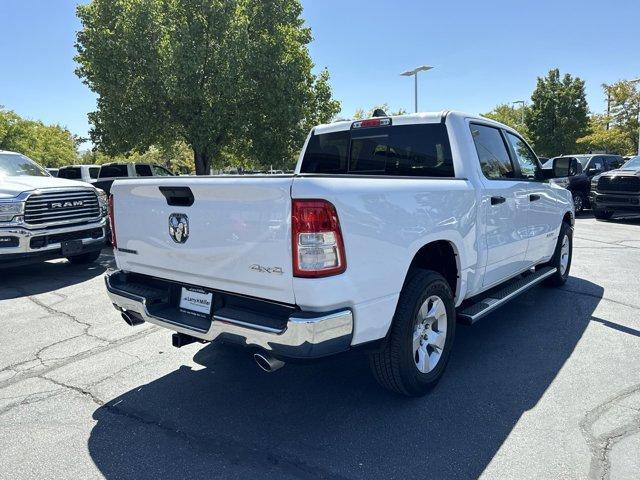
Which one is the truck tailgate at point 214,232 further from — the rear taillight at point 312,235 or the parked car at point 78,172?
the parked car at point 78,172

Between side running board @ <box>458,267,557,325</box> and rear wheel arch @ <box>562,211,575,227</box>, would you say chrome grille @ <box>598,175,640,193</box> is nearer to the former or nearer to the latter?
rear wheel arch @ <box>562,211,575,227</box>

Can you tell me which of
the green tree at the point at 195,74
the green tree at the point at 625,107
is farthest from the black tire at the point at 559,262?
the green tree at the point at 625,107

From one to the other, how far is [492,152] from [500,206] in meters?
0.57

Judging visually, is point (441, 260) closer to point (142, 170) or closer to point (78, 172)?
point (142, 170)

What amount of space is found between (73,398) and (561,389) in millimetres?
3561

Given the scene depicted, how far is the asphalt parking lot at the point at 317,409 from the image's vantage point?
2.67m

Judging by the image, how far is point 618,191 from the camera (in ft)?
43.9

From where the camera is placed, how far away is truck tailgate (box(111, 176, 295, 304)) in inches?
103

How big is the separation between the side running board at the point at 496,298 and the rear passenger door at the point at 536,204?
186 mm

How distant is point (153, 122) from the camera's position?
1622 centimetres

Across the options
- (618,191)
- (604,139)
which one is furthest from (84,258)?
(604,139)

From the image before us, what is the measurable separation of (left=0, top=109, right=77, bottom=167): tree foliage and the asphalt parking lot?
138ft

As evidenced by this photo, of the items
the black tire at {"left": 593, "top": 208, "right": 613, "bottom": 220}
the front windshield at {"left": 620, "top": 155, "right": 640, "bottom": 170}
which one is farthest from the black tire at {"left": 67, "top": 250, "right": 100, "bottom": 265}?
the front windshield at {"left": 620, "top": 155, "right": 640, "bottom": 170}

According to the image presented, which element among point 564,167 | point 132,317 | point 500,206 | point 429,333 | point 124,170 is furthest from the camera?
point 124,170
